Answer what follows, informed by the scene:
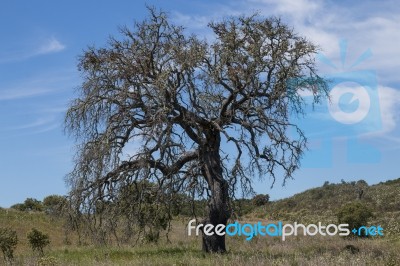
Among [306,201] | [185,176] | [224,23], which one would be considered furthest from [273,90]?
[306,201]

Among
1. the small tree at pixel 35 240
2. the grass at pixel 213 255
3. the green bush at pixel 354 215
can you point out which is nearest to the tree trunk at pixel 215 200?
the grass at pixel 213 255

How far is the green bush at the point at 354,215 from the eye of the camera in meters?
35.8

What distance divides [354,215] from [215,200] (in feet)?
59.7

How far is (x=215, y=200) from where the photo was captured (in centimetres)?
2111

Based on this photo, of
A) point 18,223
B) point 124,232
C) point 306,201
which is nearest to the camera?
point 124,232

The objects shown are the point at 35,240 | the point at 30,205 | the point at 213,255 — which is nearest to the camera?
the point at 213,255

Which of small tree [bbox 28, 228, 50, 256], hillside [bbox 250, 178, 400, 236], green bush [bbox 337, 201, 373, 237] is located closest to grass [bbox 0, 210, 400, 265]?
small tree [bbox 28, 228, 50, 256]

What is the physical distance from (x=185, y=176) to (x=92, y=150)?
4072 millimetres

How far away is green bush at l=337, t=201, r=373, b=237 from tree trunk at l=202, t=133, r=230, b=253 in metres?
17.1

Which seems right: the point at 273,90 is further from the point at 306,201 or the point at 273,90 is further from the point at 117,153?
the point at 306,201

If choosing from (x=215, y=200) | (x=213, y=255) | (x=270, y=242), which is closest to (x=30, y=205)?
(x=270, y=242)

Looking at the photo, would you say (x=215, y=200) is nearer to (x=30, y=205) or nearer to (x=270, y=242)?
(x=270, y=242)

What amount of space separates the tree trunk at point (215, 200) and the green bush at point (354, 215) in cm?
1707

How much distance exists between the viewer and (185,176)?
21391mm
